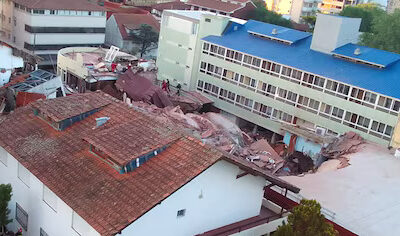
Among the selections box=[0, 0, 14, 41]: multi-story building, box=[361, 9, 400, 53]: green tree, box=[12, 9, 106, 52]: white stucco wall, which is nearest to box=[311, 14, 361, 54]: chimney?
box=[361, 9, 400, 53]: green tree

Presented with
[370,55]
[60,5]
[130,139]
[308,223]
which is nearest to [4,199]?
[130,139]

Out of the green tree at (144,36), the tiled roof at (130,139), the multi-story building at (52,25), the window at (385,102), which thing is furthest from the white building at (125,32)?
the tiled roof at (130,139)

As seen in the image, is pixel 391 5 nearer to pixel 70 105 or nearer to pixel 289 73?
pixel 289 73

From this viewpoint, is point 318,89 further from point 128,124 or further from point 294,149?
point 128,124

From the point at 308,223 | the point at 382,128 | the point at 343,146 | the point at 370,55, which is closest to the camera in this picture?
the point at 308,223

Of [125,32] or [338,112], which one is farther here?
[125,32]

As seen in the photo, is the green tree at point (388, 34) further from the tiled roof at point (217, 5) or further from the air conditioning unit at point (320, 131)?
the tiled roof at point (217, 5)

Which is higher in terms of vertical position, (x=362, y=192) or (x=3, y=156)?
(x=3, y=156)
